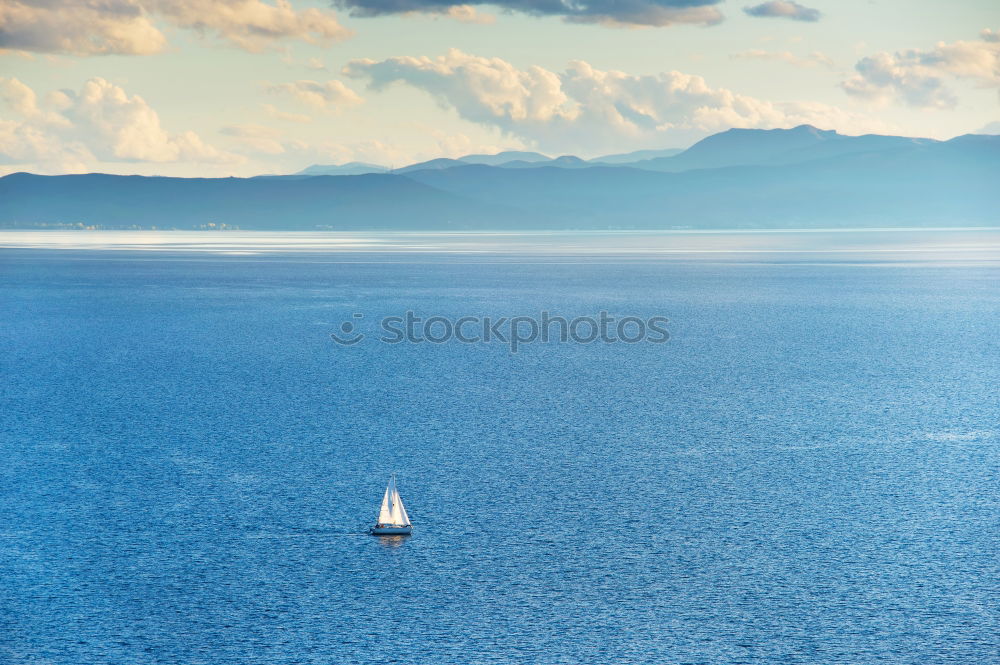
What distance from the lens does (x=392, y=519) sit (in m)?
9.51

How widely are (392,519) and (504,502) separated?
1403 mm

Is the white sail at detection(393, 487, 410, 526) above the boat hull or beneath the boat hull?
above

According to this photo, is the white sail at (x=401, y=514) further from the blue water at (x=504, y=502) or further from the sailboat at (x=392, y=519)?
the blue water at (x=504, y=502)

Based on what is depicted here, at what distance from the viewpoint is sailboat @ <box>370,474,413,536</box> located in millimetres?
9461

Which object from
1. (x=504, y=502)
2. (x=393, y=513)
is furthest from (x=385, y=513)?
(x=504, y=502)

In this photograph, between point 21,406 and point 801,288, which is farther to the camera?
point 801,288

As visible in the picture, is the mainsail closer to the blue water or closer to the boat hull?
the boat hull

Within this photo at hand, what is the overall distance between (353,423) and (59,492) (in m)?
4.77

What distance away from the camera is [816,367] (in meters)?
20.7

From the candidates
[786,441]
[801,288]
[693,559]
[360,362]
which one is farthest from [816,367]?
[801,288]

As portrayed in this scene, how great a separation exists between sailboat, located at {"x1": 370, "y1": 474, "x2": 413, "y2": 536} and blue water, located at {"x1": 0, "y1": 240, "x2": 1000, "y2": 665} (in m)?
0.13

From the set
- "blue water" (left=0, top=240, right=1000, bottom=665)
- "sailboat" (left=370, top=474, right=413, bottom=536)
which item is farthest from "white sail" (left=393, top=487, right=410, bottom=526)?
"blue water" (left=0, top=240, right=1000, bottom=665)

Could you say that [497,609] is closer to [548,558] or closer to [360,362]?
[548,558]

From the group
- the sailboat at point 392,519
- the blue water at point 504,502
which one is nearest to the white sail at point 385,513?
the sailboat at point 392,519
